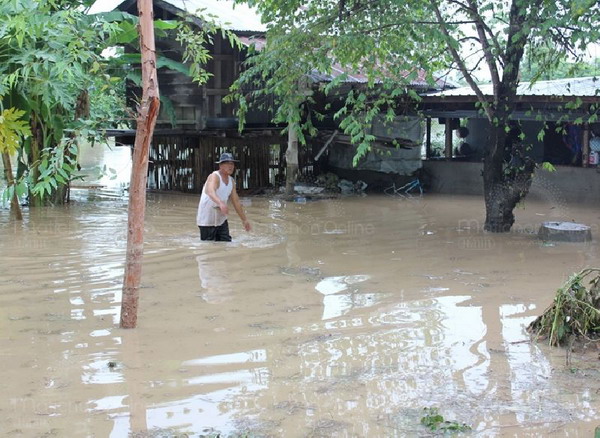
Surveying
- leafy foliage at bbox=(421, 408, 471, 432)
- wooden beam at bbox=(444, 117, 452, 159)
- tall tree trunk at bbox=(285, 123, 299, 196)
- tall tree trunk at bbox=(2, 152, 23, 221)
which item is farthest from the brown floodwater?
wooden beam at bbox=(444, 117, 452, 159)

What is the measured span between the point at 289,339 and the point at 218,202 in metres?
3.74

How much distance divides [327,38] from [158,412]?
7.12m

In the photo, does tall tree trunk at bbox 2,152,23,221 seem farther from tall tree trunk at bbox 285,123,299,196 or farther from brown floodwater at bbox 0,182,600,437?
tall tree trunk at bbox 285,123,299,196

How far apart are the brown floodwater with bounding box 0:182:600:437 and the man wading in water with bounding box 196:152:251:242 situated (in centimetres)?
22

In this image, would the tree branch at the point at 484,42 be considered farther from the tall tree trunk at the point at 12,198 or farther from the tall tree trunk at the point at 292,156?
the tall tree trunk at the point at 12,198

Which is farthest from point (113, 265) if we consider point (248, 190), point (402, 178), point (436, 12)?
point (402, 178)

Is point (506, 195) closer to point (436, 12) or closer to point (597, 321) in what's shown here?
point (436, 12)

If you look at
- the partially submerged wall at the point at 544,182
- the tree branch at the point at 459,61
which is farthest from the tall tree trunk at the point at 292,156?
the tree branch at the point at 459,61

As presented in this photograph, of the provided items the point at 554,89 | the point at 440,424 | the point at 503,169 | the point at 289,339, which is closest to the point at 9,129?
the point at 289,339

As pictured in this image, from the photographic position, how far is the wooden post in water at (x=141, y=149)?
19.6 feet

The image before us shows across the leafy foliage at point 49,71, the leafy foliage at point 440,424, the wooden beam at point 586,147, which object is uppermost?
the leafy foliage at point 49,71

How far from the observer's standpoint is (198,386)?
533 centimetres

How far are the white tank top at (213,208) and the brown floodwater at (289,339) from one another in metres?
0.33

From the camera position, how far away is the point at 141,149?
6.09 meters
